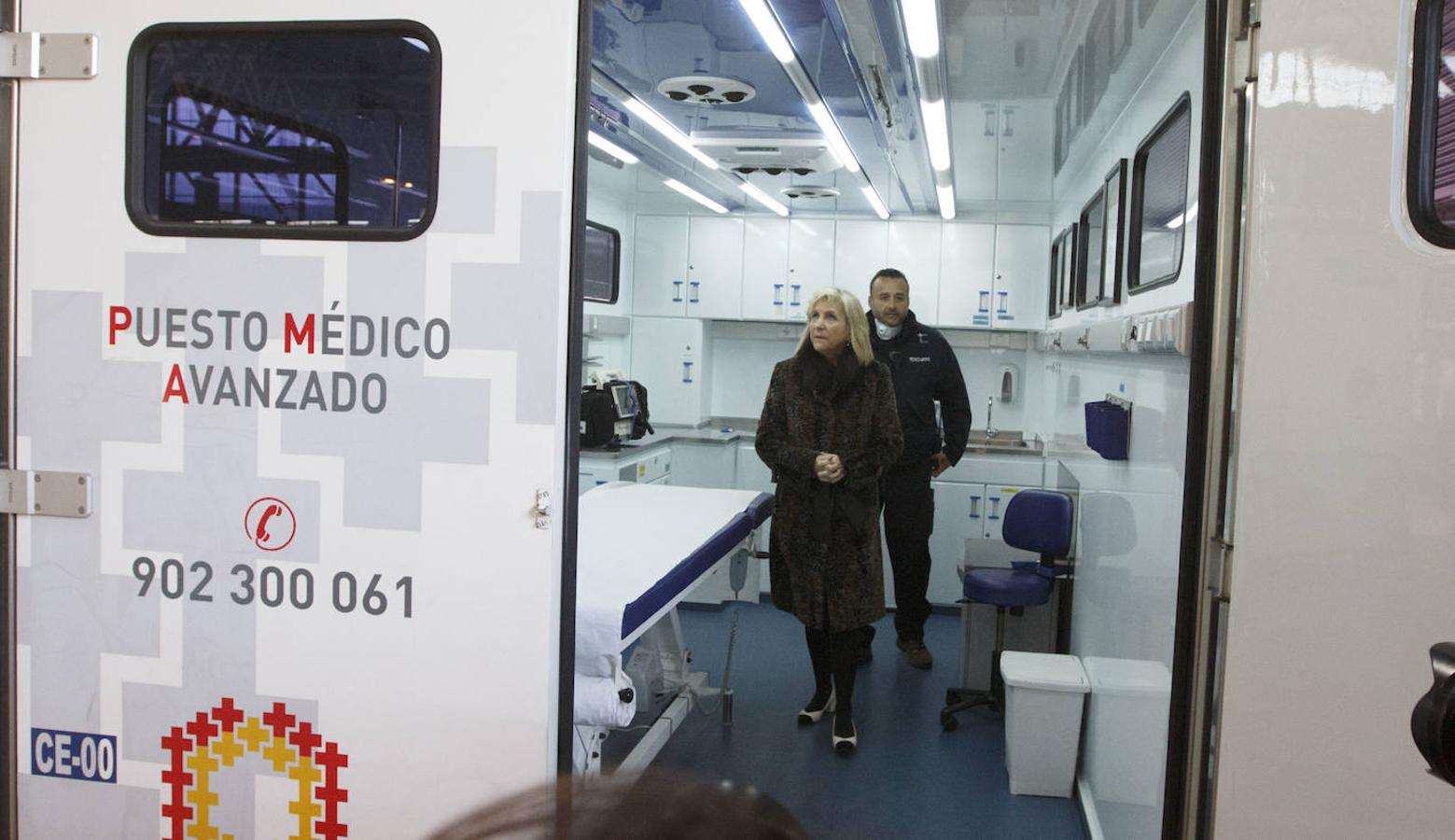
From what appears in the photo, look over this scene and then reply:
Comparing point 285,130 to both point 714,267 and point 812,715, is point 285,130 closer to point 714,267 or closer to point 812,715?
point 812,715

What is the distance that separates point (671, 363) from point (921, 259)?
1.71m

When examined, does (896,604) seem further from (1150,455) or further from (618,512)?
(1150,455)

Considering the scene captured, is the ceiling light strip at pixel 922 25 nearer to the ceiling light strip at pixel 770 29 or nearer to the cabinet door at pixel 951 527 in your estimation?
the ceiling light strip at pixel 770 29

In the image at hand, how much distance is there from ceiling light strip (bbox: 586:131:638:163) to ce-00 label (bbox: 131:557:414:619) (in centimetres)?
316

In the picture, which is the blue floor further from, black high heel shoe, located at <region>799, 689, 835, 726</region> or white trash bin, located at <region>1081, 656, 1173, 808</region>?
white trash bin, located at <region>1081, 656, 1173, 808</region>

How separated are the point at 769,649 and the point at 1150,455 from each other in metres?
3.00

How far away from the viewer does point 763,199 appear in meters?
6.48

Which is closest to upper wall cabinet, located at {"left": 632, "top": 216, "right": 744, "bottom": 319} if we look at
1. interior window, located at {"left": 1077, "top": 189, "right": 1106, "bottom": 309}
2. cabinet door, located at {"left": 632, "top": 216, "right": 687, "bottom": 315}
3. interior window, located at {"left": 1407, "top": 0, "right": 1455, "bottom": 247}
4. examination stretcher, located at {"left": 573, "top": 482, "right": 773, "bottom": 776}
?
cabinet door, located at {"left": 632, "top": 216, "right": 687, "bottom": 315}

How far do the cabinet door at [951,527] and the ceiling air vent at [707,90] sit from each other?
3018 millimetres

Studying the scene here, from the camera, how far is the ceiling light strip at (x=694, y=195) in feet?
20.2

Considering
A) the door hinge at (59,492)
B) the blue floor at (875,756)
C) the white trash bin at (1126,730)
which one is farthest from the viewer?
Result: the blue floor at (875,756)

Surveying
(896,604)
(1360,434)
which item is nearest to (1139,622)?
(1360,434)

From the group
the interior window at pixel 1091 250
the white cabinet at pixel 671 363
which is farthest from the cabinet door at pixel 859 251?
the interior window at pixel 1091 250

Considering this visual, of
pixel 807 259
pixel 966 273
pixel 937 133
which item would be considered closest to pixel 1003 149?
pixel 966 273
